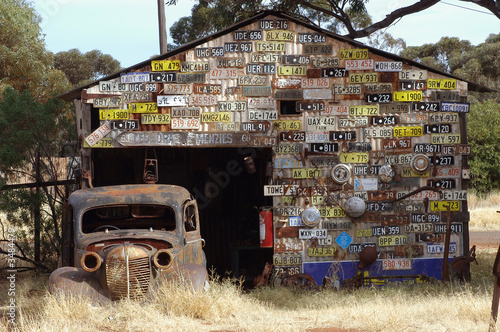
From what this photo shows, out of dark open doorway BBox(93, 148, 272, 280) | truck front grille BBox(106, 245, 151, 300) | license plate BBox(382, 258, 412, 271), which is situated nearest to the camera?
truck front grille BBox(106, 245, 151, 300)

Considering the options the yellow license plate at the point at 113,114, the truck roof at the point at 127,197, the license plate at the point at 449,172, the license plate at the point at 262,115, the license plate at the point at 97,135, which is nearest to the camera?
the truck roof at the point at 127,197

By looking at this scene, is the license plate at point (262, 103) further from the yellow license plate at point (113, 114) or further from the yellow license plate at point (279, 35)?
the yellow license plate at point (113, 114)

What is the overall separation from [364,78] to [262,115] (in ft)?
6.39

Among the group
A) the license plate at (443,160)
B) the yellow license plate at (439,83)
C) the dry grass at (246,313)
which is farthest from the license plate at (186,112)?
the license plate at (443,160)

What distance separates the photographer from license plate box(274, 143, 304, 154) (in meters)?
10.6

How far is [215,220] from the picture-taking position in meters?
14.4

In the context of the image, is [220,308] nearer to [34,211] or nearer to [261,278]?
[261,278]

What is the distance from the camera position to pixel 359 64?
10.7 m

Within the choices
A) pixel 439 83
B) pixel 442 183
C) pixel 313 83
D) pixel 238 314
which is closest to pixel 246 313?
pixel 238 314

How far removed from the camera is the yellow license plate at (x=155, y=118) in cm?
1034

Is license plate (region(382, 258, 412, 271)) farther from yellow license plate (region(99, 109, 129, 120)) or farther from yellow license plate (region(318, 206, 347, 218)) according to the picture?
yellow license plate (region(99, 109, 129, 120))

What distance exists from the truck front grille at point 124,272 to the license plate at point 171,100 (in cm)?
332

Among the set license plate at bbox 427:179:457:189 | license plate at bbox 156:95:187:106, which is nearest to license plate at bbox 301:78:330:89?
license plate at bbox 156:95:187:106

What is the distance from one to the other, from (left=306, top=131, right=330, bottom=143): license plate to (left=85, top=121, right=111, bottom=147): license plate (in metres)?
3.46
